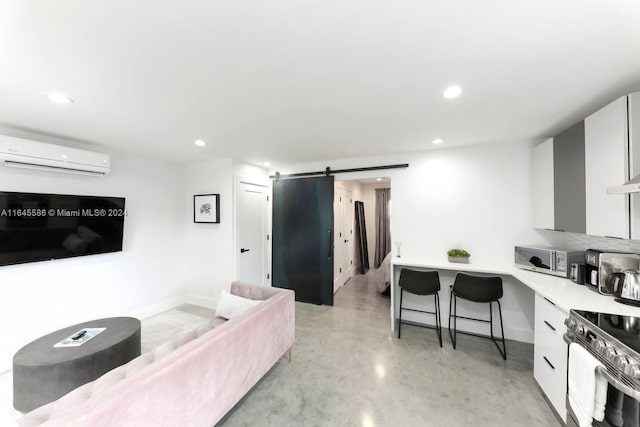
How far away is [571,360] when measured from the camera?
1.37m

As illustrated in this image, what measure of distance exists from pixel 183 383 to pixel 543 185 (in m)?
3.66

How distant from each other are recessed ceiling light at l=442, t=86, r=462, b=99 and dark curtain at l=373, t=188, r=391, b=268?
4.57 m

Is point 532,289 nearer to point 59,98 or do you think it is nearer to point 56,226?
point 59,98

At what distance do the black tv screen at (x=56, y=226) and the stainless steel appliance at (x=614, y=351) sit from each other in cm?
460

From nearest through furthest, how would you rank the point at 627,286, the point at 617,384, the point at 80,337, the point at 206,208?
the point at 617,384 < the point at 627,286 < the point at 80,337 < the point at 206,208

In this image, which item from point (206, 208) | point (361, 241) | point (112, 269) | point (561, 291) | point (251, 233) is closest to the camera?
point (561, 291)

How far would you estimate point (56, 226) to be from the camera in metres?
2.58

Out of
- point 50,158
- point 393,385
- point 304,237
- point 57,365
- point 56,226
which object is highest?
point 50,158

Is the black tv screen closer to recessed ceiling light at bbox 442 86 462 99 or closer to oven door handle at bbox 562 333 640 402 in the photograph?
recessed ceiling light at bbox 442 86 462 99

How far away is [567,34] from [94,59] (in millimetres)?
2531

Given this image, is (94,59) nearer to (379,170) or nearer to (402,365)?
(379,170)

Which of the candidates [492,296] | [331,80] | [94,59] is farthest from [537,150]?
[94,59]

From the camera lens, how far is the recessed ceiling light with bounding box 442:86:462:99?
163 cm

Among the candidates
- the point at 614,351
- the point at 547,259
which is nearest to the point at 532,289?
the point at 547,259
